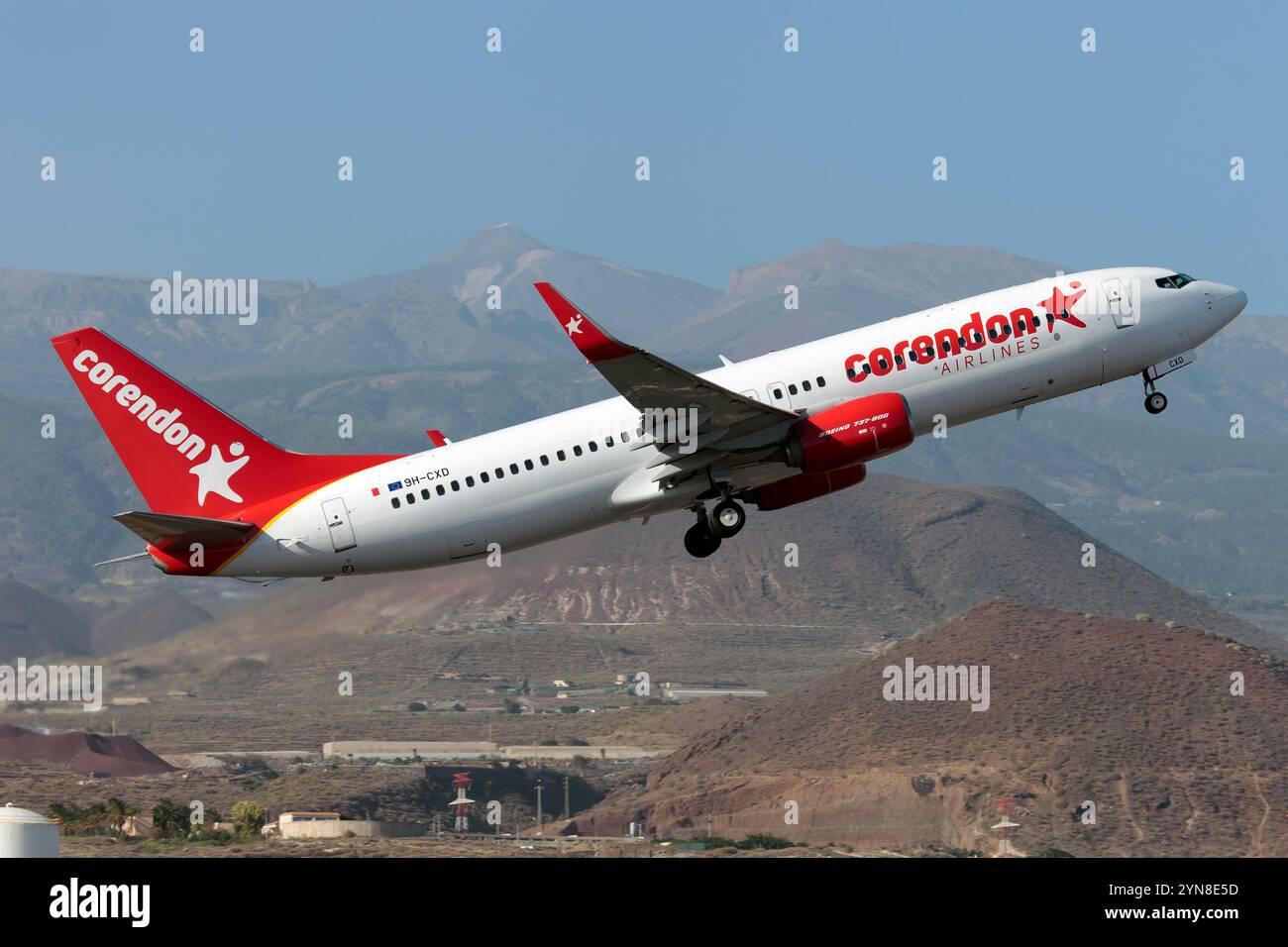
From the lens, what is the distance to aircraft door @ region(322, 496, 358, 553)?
5512cm

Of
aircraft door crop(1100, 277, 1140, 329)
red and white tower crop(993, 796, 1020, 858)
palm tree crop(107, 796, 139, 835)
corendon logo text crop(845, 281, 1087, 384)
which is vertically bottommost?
red and white tower crop(993, 796, 1020, 858)

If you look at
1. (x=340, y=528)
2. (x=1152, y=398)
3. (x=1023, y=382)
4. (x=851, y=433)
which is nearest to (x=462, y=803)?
(x=340, y=528)

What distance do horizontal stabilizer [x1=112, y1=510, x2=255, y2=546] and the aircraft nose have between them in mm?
34080

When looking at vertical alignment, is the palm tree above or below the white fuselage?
below

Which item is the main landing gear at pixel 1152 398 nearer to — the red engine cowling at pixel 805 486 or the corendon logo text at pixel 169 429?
the red engine cowling at pixel 805 486

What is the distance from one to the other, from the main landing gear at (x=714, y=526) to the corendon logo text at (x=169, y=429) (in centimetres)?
1509

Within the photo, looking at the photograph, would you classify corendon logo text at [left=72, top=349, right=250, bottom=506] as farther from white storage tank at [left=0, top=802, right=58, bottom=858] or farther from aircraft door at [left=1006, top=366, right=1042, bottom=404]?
aircraft door at [left=1006, top=366, right=1042, bottom=404]

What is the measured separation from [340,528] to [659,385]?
10.9 meters

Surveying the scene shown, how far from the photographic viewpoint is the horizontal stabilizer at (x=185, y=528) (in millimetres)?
51312

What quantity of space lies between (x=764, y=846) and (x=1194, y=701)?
4904cm

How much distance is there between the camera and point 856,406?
5566cm

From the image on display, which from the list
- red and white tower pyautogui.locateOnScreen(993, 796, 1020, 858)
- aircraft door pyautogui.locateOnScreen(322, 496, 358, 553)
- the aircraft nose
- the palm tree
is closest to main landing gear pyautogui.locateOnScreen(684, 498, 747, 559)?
aircraft door pyautogui.locateOnScreen(322, 496, 358, 553)
